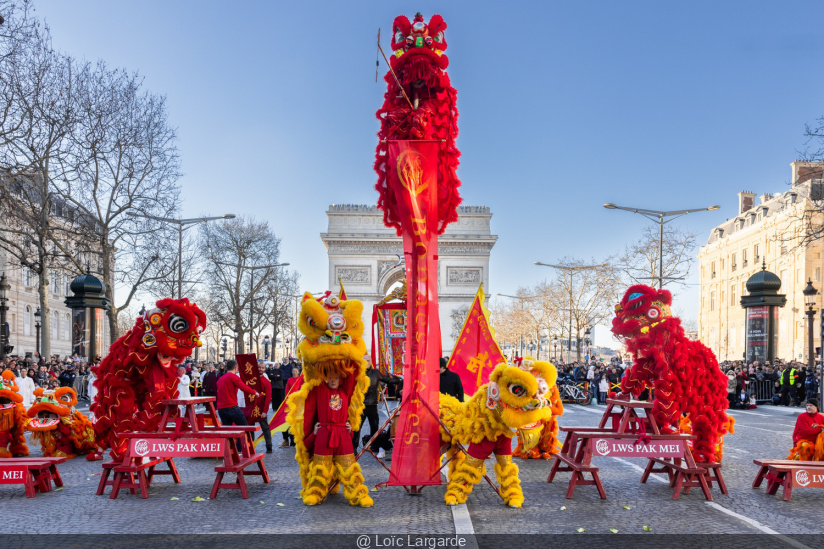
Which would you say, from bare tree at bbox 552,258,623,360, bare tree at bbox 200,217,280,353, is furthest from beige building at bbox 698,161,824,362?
bare tree at bbox 200,217,280,353

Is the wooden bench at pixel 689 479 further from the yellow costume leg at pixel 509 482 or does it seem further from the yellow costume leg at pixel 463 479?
the yellow costume leg at pixel 463 479

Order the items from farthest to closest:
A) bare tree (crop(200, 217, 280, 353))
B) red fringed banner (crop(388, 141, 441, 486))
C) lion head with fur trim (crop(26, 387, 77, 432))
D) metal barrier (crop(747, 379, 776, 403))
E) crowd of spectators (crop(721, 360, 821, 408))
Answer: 1. bare tree (crop(200, 217, 280, 353))
2. metal barrier (crop(747, 379, 776, 403))
3. crowd of spectators (crop(721, 360, 821, 408))
4. lion head with fur trim (crop(26, 387, 77, 432))
5. red fringed banner (crop(388, 141, 441, 486))

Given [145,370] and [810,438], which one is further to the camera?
[810,438]

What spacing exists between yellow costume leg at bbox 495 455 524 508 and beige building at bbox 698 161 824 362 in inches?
1608

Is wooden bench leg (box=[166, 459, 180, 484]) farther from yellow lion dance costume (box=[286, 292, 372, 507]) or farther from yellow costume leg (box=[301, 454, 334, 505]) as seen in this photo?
yellow costume leg (box=[301, 454, 334, 505])

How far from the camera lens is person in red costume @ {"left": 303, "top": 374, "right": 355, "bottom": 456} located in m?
7.15

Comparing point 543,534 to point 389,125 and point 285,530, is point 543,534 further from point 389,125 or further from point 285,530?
point 389,125

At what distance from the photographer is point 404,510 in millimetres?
6891

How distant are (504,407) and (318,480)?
6.71ft

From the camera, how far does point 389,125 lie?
7723 mm

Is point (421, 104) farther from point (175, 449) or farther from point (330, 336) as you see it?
point (175, 449)

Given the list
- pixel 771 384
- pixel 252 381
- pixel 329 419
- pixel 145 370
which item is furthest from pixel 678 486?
pixel 771 384

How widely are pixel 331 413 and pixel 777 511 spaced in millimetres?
4617

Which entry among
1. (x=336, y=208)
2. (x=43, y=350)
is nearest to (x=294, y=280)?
(x=336, y=208)
